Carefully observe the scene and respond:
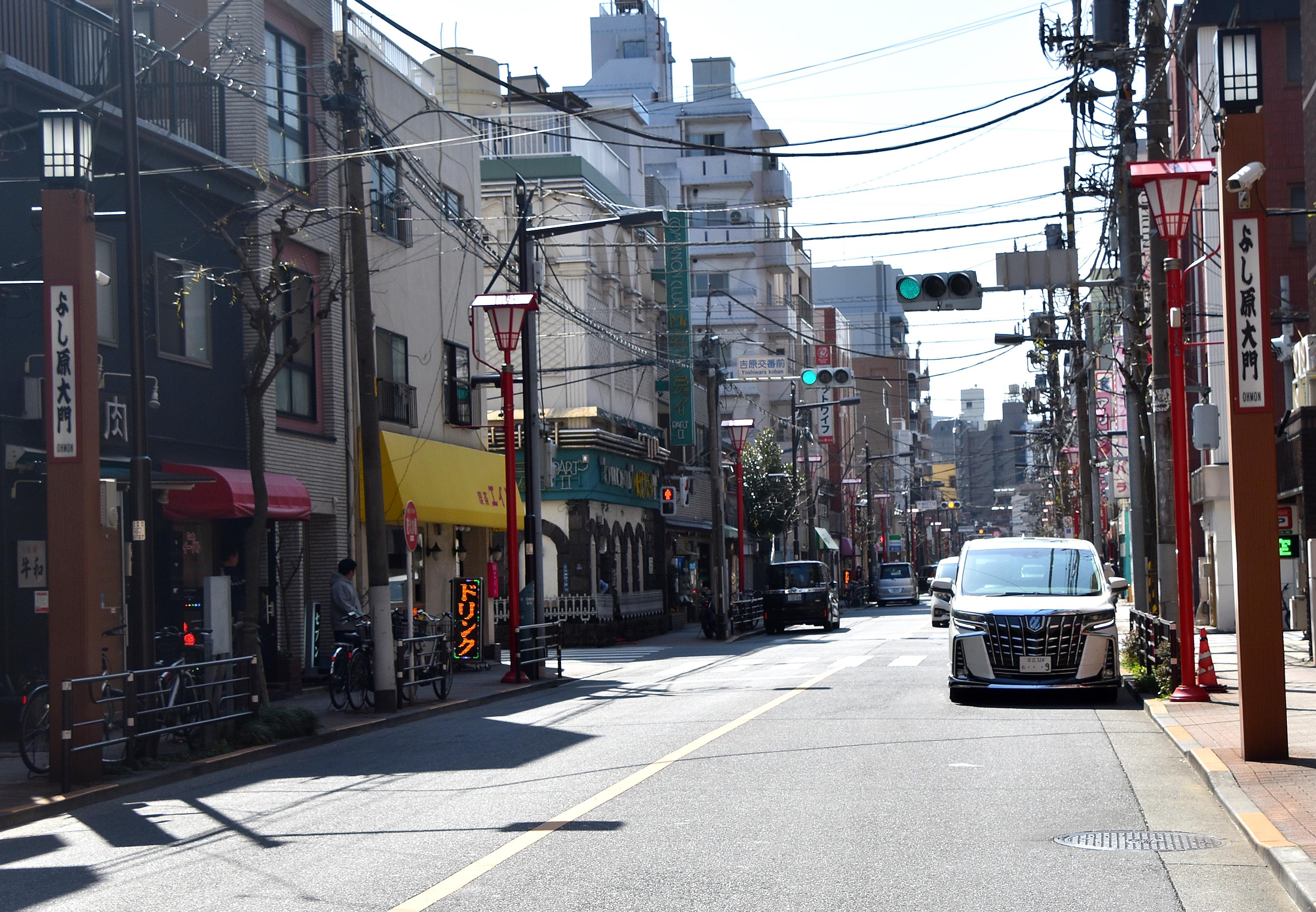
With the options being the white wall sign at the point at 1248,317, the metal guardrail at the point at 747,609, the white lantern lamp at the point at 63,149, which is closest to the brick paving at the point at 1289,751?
the white wall sign at the point at 1248,317

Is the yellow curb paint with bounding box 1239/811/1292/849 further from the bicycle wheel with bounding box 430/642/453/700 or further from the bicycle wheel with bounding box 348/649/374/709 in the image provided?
the bicycle wheel with bounding box 430/642/453/700

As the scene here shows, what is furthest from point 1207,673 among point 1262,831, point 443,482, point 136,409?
point 443,482

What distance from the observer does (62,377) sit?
41.1 feet

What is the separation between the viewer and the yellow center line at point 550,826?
24.4ft

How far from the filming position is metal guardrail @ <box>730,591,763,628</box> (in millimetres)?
43594

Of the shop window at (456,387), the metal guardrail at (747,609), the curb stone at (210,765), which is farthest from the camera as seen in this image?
the metal guardrail at (747,609)

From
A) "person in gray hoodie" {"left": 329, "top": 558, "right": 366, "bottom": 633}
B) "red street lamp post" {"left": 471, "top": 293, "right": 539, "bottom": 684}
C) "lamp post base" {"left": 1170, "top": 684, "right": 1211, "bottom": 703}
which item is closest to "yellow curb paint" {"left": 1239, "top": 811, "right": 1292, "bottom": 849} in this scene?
"lamp post base" {"left": 1170, "top": 684, "right": 1211, "bottom": 703}

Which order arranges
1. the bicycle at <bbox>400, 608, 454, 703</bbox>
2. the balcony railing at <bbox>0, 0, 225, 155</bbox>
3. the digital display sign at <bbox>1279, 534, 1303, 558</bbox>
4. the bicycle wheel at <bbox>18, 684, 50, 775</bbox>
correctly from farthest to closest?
the digital display sign at <bbox>1279, 534, 1303, 558</bbox> < the bicycle at <bbox>400, 608, 454, 703</bbox> < the balcony railing at <bbox>0, 0, 225, 155</bbox> < the bicycle wheel at <bbox>18, 684, 50, 775</bbox>

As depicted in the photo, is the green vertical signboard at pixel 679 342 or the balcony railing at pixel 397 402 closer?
the balcony railing at pixel 397 402

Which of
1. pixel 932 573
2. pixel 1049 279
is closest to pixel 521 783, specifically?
pixel 1049 279

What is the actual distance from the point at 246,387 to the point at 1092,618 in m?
10.1

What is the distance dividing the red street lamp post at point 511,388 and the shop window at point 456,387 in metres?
6.30

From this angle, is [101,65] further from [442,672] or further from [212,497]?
[442,672]

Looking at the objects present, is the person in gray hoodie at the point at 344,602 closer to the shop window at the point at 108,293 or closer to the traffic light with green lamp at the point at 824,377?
the shop window at the point at 108,293
